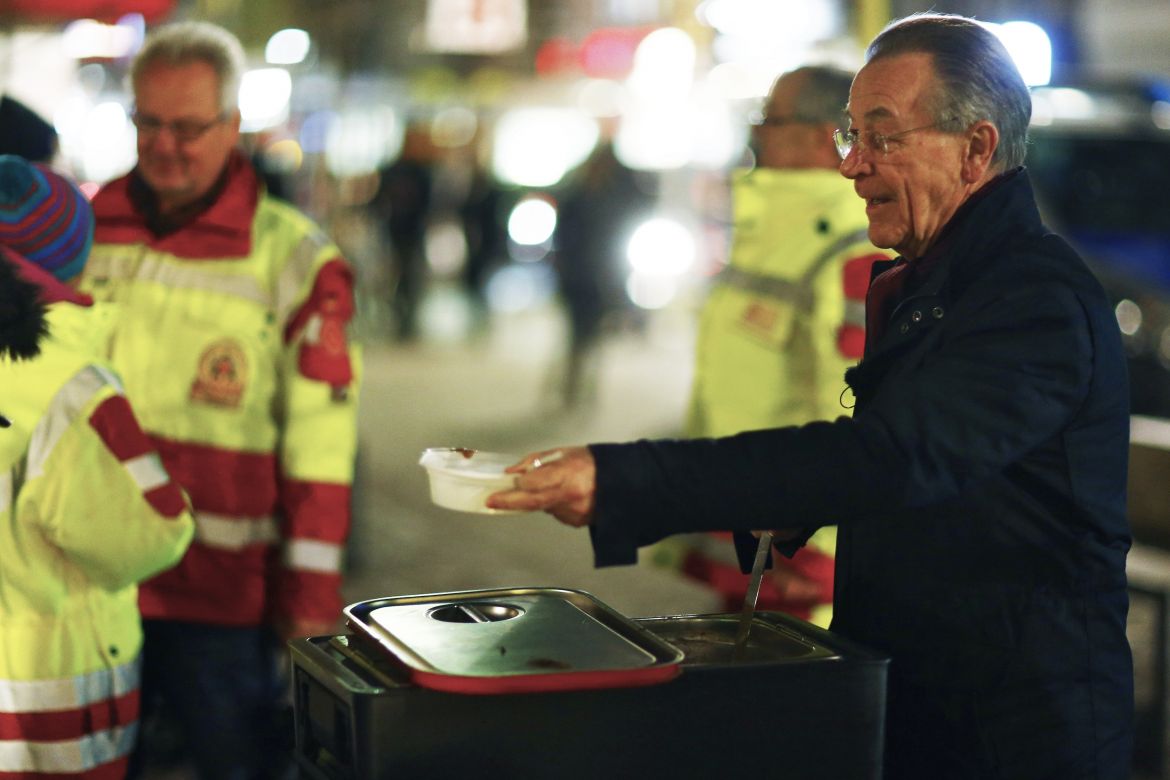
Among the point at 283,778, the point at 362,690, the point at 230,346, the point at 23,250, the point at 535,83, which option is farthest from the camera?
the point at 535,83

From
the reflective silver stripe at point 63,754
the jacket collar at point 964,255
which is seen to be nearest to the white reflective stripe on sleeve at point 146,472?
the reflective silver stripe at point 63,754

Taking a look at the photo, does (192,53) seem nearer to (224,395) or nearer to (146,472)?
(224,395)

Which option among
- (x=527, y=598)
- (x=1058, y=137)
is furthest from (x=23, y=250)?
(x=1058, y=137)

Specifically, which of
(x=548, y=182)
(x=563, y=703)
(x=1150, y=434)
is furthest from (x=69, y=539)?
(x=548, y=182)

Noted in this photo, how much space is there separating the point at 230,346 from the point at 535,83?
2837cm

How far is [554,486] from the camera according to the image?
1.89 meters

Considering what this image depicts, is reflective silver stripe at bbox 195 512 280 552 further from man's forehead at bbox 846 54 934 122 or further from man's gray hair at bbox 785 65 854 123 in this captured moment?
man's forehead at bbox 846 54 934 122

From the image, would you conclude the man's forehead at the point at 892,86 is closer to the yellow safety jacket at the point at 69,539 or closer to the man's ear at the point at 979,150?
the man's ear at the point at 979,150

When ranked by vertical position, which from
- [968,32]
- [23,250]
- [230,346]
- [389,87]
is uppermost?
[389,87]

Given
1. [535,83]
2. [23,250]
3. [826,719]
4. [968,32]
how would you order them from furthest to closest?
[535,83] < [23,250] < [968,32] < [826,719]

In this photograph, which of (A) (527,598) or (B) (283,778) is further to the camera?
(B) (283,778)

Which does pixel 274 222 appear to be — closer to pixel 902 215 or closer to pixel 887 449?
pixel 902 215

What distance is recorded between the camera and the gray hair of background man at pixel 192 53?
3.74 metres

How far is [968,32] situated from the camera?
7.43 ft
